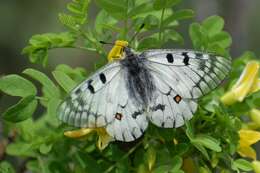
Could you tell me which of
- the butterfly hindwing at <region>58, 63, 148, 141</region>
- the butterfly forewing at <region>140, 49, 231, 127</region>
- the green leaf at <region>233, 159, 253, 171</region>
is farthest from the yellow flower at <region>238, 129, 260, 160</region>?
the butterfly hindwing at <region>58, 63, 148, 141</region>

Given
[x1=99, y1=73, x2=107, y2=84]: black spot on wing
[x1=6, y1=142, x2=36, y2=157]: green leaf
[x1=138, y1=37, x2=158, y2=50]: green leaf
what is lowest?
[x1=6, y1=142, x2=36, y2=157]: green leaf

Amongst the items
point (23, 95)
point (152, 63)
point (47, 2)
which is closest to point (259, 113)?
point (152, 63)

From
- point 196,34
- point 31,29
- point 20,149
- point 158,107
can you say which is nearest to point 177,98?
point 158,107

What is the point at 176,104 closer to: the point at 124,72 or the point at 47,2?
the point at 124,72

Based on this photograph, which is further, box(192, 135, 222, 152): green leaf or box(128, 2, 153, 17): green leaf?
box(128, 2, 153, 17): green leaf

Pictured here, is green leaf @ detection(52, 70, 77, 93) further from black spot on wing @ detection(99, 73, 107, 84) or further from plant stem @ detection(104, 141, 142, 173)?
plant stem @ detection(104, 141, 142, 173)

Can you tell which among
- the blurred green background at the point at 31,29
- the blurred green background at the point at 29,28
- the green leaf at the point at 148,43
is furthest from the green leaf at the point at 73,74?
the blurred green background at the point at 29,28
